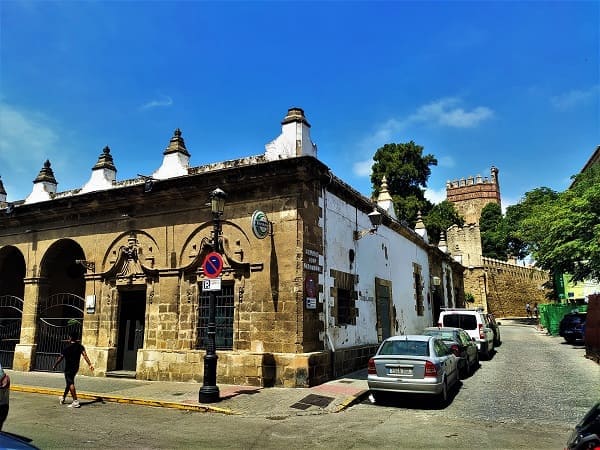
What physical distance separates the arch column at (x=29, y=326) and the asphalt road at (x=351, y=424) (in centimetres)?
475

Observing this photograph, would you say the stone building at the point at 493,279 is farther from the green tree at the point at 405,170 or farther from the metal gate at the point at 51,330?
the metal gate at the point at 51,330

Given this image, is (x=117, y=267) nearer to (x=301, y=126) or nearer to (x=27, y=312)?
(x=27, y=312)

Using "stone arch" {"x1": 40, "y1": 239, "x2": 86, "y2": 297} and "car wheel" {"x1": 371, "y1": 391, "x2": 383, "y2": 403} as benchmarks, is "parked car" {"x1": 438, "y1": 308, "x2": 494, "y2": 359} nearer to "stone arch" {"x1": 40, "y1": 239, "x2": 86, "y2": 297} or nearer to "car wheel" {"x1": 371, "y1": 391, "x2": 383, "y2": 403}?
"car wheel" {"x1": 371, "y1": 391, "x2": 383, "y2": 403}

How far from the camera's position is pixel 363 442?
22.2ft

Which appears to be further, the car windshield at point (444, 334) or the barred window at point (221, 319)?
the car windshield at point (444, 334)

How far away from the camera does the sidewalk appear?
8.97m

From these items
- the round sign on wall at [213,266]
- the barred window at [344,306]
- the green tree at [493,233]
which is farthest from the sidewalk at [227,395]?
the green tree at [493,233]

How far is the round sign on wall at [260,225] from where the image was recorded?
11078 millimetres

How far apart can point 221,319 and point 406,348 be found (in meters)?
5.11

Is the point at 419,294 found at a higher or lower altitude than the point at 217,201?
lower

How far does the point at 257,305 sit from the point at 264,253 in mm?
1364

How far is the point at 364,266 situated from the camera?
15312mm

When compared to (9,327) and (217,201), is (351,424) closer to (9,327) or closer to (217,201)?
(217,201)

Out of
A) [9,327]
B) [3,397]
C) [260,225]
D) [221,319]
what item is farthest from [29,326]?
[3,397]
